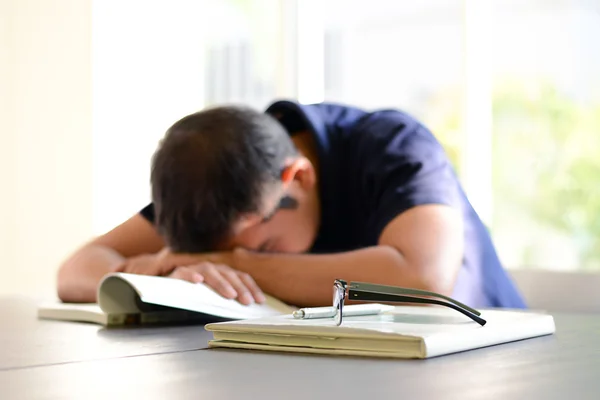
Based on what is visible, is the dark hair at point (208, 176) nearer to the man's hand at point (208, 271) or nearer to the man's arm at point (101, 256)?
the man's hand at point (208, 271)

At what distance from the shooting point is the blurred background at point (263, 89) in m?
3.79

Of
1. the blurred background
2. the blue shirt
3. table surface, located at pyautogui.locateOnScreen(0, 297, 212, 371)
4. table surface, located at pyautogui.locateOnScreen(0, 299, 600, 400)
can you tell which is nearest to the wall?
the blurred background

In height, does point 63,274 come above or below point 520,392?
below

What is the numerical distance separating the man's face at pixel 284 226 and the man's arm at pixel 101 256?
259 millimetres

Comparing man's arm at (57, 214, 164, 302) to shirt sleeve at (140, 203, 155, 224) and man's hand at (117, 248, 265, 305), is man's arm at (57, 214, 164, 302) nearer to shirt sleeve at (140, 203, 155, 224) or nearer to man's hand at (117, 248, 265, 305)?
shirt sleeve at (140, 203, 155, 224)

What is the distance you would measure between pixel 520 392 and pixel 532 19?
345cm

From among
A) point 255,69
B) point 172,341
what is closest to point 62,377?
point 172,341

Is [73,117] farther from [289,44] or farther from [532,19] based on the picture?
[532,19]

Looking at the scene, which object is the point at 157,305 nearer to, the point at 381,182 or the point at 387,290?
the point at 387,290

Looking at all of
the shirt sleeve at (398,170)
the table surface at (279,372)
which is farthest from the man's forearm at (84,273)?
the table surface at (279,372)

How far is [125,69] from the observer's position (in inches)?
168

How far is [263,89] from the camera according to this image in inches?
173

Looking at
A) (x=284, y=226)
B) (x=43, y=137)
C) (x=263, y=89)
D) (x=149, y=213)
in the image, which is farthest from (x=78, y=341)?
(x=43, y=137)

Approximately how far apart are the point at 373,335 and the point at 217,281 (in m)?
0.54
